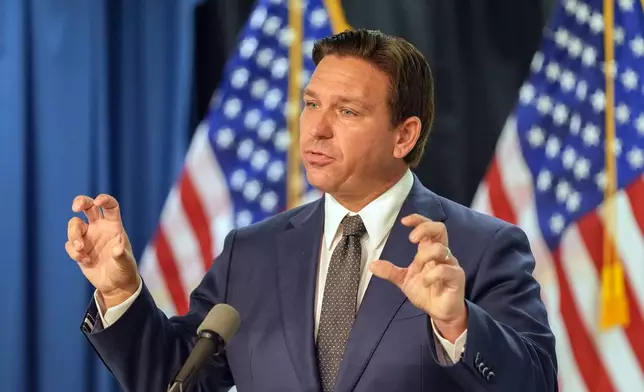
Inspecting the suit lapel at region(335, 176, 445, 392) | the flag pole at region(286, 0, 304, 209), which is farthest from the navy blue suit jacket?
the flag pole at region(286, 0, 304, 209)

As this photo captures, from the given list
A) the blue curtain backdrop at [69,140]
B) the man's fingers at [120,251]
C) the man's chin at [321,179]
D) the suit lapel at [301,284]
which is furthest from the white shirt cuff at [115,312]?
the blue curtain backdrop at [69,140]

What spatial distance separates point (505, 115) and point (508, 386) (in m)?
1.76

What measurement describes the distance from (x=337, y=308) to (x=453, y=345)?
13.4 inches

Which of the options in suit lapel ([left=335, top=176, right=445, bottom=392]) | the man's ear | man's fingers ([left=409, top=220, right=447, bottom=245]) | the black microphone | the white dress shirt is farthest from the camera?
the man's ear

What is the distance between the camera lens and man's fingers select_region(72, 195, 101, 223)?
164cm

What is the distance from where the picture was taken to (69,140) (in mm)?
3033

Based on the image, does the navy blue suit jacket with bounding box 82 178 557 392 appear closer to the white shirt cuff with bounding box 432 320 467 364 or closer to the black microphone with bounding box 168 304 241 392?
the white shirt cuff with bounding box 432 320 467 364

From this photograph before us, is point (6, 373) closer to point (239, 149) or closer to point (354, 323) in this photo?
point (239, 149)

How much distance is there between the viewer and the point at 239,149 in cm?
314

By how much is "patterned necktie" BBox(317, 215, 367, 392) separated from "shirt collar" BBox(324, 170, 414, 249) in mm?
42

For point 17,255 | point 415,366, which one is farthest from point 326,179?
point 17,255

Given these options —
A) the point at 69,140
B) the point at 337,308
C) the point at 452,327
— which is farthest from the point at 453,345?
the point at 69,140

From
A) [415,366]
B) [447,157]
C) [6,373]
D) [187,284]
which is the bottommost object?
[6,373]

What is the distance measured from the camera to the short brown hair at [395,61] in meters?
1.90
